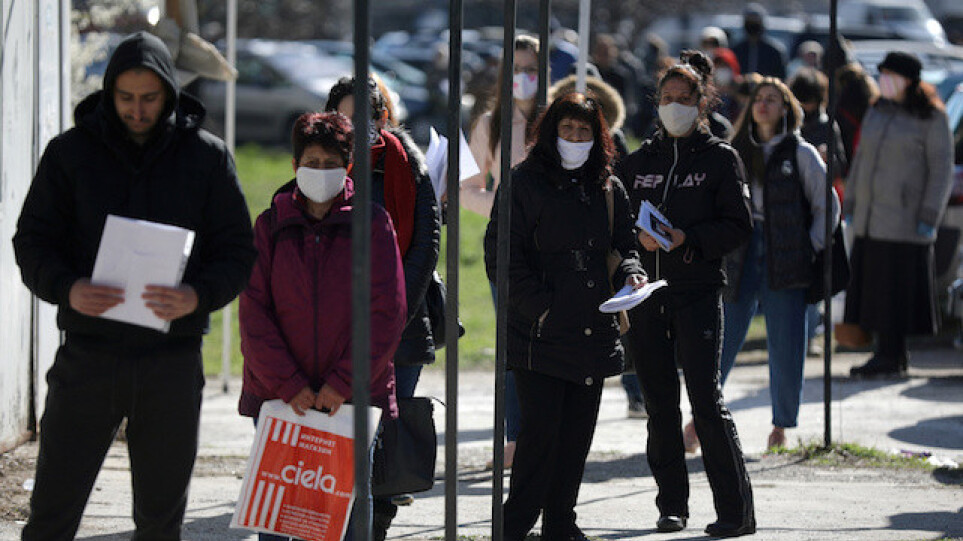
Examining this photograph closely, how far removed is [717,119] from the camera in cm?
877

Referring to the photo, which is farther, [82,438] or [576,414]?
[576,414]

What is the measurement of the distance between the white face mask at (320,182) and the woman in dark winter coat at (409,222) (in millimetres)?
966

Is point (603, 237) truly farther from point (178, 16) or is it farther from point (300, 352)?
point (178, 16)

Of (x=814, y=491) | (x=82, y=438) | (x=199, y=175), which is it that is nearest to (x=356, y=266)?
(x=199, y=175)

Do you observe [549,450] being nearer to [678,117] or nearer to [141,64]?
[678,117]

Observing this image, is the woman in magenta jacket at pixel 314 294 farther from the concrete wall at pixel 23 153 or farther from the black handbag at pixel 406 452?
the concrete wall at pixel 23 153

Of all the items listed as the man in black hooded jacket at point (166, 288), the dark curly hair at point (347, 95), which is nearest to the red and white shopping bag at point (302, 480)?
the man in black hooded jacket at point (166, 288)

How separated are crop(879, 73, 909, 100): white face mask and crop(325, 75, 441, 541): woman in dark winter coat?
15.9 feet

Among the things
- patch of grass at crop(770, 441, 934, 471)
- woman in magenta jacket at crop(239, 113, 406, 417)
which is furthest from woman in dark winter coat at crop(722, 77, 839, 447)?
woman in magenta jacket at crop(239, 113, 406, 417)

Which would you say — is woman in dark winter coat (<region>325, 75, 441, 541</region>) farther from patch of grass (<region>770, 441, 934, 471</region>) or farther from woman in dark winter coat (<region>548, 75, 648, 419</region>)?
patch of grass (<region>770, 441, 934, 471</region>)

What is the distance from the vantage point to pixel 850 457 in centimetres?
820

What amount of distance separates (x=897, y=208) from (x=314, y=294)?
6386mm

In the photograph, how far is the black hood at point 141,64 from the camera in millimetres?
4469

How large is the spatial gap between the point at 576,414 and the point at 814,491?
6.37 ft
